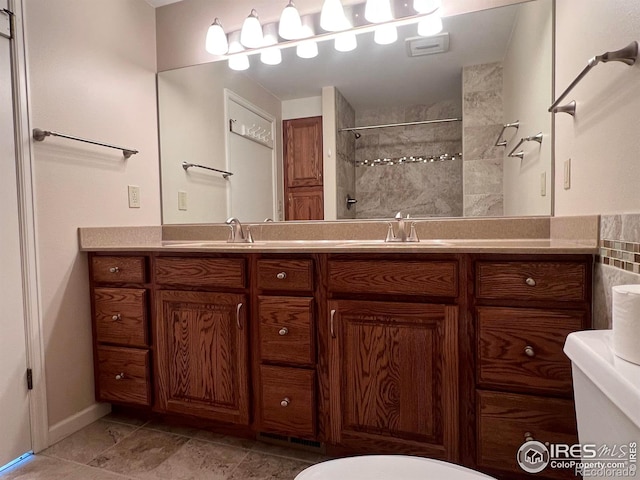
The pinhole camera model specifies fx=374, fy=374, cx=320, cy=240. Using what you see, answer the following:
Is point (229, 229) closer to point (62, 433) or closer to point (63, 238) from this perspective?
point (63, 238)

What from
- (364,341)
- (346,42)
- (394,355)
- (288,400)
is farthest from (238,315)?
(346,42)

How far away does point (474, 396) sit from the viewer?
1.26 meters

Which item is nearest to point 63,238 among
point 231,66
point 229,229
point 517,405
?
point 229,229

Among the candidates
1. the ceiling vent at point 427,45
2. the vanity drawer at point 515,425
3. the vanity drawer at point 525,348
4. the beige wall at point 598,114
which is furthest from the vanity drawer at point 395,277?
the ceiling vent at point 427,45

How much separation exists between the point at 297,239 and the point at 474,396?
114cm

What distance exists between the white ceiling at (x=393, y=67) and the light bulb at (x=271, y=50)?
0.03 m

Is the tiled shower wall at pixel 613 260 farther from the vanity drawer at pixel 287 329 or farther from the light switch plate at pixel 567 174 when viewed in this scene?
the vanity drawer at pixel 287 329

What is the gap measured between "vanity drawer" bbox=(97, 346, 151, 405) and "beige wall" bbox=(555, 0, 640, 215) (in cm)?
185

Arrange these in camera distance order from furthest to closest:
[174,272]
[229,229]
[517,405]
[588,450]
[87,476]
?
[229,229] < [174,272] < [87,476] < [517,405] < [588,450]

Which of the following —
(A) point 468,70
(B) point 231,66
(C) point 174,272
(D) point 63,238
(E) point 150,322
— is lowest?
(E) point 150,322

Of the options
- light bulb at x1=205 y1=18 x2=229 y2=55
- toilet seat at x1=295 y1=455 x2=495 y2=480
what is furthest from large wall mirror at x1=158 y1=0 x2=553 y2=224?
toilet seat at x1=295 y1=455 x2=495 y2=480

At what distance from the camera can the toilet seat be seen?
0.72 m

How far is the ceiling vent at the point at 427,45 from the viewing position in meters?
1.76

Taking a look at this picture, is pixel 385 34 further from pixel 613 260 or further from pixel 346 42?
pixel 613 260
